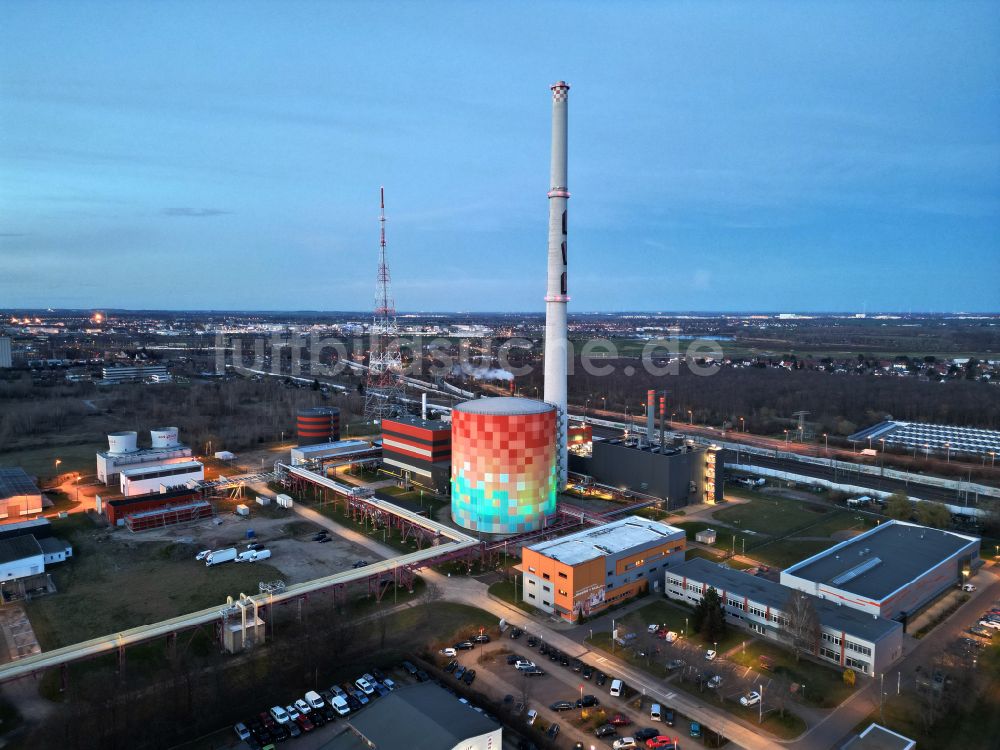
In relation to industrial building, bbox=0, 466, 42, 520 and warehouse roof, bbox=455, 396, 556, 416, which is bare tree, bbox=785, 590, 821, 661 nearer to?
warehouse roof, bbox=455, 396, 556, 416

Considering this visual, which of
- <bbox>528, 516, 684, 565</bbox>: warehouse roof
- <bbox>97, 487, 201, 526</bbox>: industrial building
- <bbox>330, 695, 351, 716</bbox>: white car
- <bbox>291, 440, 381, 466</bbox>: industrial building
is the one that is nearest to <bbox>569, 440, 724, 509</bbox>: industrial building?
<bbox>528, 516, 684, 565</bbox>: warehouse roof

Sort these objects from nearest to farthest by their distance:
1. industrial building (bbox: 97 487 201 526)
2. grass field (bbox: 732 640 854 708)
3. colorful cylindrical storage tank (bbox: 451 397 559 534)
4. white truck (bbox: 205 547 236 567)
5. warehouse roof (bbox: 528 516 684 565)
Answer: grass field (bbox: 732 640 854 708)
warehouse roof (bbox: 528 516 684 565)
white truck (bbox: 205 547 236 567)
colorful cylindrical storage tank (bbox: 451 397 559 534)
industrial building (bbox: 97 487 201 526)

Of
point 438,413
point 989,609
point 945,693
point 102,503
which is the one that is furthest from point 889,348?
point 102,503

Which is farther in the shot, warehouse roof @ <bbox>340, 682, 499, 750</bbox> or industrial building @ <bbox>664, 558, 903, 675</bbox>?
industrial building @ <bbox>664, 558, 903, 675</bbox>

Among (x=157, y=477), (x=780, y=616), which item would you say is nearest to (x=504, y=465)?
(x=780, y=616)

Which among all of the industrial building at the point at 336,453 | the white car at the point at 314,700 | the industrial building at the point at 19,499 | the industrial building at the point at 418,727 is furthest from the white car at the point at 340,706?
the industrial building at the point at 19,499

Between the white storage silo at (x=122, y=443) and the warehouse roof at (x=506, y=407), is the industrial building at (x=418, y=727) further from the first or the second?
the white storage silo at (x=122, y=443)

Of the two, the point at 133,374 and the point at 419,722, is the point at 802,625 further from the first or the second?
the point at 133,374

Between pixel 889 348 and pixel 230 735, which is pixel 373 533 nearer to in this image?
pixel 230 735
